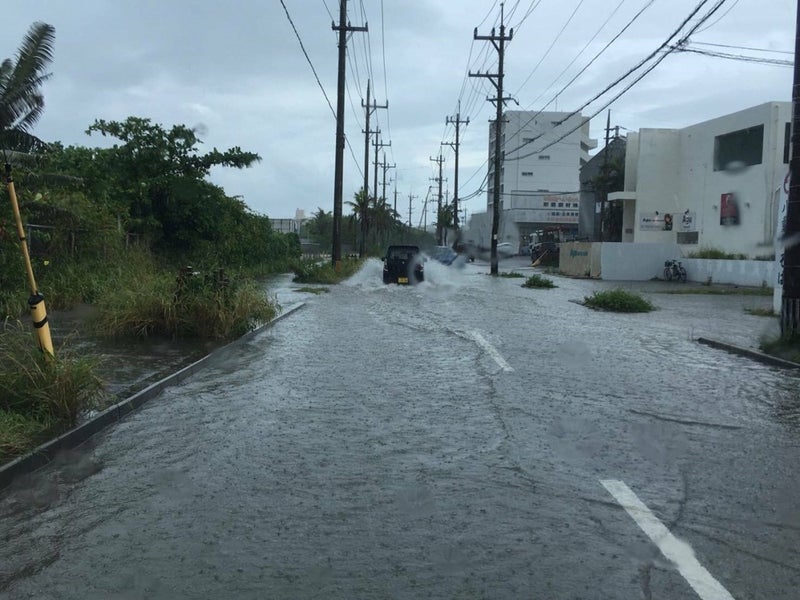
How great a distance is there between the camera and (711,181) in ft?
129

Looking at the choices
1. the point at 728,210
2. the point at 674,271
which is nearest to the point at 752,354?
the point at 674,271

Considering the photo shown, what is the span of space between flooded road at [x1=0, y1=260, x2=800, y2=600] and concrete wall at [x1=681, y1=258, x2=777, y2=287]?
21370 millimetres

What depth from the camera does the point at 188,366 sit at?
10242 mm

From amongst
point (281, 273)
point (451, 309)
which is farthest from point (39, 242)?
point (281, 273)

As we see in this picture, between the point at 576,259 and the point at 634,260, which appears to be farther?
the point at 576,259

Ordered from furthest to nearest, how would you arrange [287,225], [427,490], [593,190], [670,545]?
[287,225], [593,190], [427,490], [670,545]

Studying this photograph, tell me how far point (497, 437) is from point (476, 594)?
3.11 meters

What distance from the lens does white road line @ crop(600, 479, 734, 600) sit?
13.0ft

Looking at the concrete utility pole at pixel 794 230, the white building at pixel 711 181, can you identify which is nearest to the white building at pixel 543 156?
the white building at pixel 711 181

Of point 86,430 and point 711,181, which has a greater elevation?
point 711,181

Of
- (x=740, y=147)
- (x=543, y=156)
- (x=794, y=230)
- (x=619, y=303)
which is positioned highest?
(x=543, y=156)

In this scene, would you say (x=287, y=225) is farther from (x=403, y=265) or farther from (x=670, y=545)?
A: (x=670, y=545)

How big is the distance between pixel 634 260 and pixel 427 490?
34.3 m

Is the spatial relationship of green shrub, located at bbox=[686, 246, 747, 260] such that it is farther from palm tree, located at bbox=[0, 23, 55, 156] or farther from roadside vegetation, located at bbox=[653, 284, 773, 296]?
palm tree, located at bbox=[0, 23, 55, 156]
